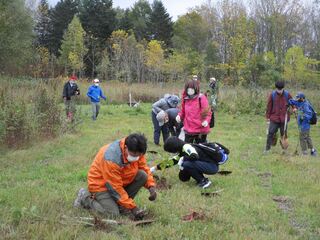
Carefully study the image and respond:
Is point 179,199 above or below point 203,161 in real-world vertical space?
below

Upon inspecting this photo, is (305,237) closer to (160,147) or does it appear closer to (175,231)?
(175,231)

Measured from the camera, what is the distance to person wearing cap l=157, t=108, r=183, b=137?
1191 centimetres

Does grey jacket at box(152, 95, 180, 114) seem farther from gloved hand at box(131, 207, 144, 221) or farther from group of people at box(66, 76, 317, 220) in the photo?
gloved hand at box(131, 207, 144, 221)

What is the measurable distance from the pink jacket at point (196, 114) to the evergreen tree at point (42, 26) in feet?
182

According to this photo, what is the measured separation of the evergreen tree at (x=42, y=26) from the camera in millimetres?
62719

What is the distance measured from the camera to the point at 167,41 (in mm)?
62719

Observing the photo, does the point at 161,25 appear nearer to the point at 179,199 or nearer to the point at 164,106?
the point at 164,106

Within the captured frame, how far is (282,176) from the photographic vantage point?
9.01 m

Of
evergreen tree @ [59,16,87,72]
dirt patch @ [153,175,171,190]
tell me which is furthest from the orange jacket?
evergreen tree @ [59,16,87,72]

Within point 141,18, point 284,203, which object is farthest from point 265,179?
point 141,18

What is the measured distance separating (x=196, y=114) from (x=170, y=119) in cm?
271

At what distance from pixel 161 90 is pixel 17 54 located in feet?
52.5

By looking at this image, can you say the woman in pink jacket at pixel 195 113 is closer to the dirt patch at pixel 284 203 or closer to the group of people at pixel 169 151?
the group of people at pixel 169 151

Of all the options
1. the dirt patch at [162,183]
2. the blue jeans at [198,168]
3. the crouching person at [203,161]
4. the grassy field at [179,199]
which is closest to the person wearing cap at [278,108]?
the grassy field at [179,199]
